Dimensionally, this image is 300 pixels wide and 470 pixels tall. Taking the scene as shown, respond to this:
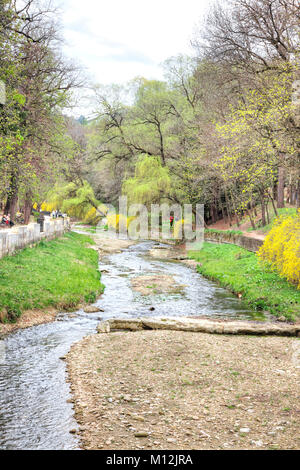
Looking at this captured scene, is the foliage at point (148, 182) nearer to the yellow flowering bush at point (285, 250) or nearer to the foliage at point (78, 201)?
the foliage at point (78, 201)

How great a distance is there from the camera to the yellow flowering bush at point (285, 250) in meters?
12.4

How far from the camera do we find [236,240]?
24750mm

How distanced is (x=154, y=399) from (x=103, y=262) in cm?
1544

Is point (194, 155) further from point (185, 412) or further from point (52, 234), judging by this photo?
point (185, 412)

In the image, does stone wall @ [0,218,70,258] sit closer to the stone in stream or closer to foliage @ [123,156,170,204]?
the stone in stream

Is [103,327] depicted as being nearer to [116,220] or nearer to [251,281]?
[251,281]

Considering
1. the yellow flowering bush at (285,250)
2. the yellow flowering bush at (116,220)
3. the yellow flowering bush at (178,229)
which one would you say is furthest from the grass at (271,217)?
the yellow flowering bush at (116,220)

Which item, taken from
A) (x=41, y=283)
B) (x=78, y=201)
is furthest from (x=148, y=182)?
(x=41, y=283)

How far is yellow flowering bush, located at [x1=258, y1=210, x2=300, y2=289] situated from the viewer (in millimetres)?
12414

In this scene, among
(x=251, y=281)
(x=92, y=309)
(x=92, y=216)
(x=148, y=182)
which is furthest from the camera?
(x=92, y=216)

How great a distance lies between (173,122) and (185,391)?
1105 inches

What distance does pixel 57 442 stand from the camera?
5.11 meters

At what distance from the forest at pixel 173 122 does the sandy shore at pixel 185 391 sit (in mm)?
6627

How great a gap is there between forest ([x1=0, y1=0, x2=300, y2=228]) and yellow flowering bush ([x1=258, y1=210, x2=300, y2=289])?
6.59 feet
